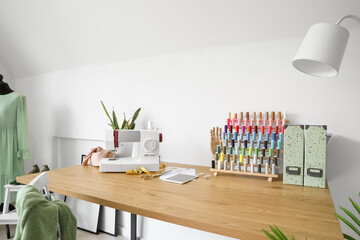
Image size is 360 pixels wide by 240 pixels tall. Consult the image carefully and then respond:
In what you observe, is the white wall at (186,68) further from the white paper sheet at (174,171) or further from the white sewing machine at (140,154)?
the white sewing machine at (140,154)

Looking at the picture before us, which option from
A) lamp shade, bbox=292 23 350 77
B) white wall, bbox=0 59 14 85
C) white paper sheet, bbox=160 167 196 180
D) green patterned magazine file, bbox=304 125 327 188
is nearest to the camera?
lamp shade, bbox=292 23 350 77

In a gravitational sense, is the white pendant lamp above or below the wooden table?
above

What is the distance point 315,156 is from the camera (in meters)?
1.29

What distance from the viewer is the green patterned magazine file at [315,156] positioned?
1.28 m

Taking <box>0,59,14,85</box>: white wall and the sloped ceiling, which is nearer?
the sloped ceiling

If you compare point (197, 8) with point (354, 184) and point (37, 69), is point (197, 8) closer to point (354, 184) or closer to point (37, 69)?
point (354, 184)

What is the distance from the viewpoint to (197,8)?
1772 mm

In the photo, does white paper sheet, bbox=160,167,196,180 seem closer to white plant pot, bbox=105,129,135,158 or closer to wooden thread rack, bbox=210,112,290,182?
wooden thread rack, bbox=210,112,290,182

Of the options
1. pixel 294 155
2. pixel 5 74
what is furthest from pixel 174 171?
pixel 5 74

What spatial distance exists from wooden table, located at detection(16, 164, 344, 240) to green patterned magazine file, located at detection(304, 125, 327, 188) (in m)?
0.06

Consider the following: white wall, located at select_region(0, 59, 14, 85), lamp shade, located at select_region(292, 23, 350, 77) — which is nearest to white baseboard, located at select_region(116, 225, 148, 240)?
lamp shade, located at select_region(292, 23, 350, 77)

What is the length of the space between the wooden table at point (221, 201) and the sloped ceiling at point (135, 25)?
3.36 feet

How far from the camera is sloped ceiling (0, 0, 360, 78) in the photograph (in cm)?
158

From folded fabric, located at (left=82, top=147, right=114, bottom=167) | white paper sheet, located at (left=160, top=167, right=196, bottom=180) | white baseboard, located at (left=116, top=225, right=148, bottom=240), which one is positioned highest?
folded fabric, located at (left=82, top=147, right=114, bottom=167)
